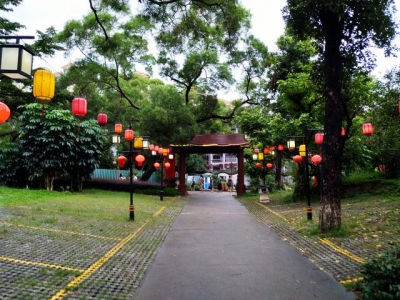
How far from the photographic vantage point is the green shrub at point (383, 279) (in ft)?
12.3

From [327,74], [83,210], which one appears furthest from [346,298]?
[83,210]

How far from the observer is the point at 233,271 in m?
6.00

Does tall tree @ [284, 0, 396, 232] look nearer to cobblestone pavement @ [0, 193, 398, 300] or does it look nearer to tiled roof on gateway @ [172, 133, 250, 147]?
cobblestone pavement @ [0, 193, 398, 300]

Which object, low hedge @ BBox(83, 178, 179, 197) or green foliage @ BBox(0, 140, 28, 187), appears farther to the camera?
low hedge @ BBox(83, 178, 179, 197)

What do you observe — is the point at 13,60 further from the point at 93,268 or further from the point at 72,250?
the point at 72,250

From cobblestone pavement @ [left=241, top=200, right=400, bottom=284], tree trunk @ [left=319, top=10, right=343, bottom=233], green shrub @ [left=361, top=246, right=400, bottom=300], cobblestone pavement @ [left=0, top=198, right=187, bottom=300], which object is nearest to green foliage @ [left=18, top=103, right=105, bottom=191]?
cobblestone pavement @ [left=0, top=198, right=187, bottom=300]

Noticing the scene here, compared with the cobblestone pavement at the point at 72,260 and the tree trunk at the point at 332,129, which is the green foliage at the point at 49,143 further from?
the tree trunk at the point at 332,129

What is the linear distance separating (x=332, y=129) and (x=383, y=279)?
548cm

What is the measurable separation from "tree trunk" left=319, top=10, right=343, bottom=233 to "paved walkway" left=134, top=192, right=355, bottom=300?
4.69ft

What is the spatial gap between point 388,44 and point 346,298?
719 centimetres

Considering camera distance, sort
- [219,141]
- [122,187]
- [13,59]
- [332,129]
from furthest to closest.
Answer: [122,187]
[219,141]
[332,129]
[13,59]

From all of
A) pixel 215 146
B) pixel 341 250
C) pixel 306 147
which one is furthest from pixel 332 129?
pixel 215 146

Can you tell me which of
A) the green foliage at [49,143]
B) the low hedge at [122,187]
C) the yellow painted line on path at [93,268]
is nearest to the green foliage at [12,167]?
the green foliage at [49,143]

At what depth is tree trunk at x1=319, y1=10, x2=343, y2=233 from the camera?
29.1 feet
